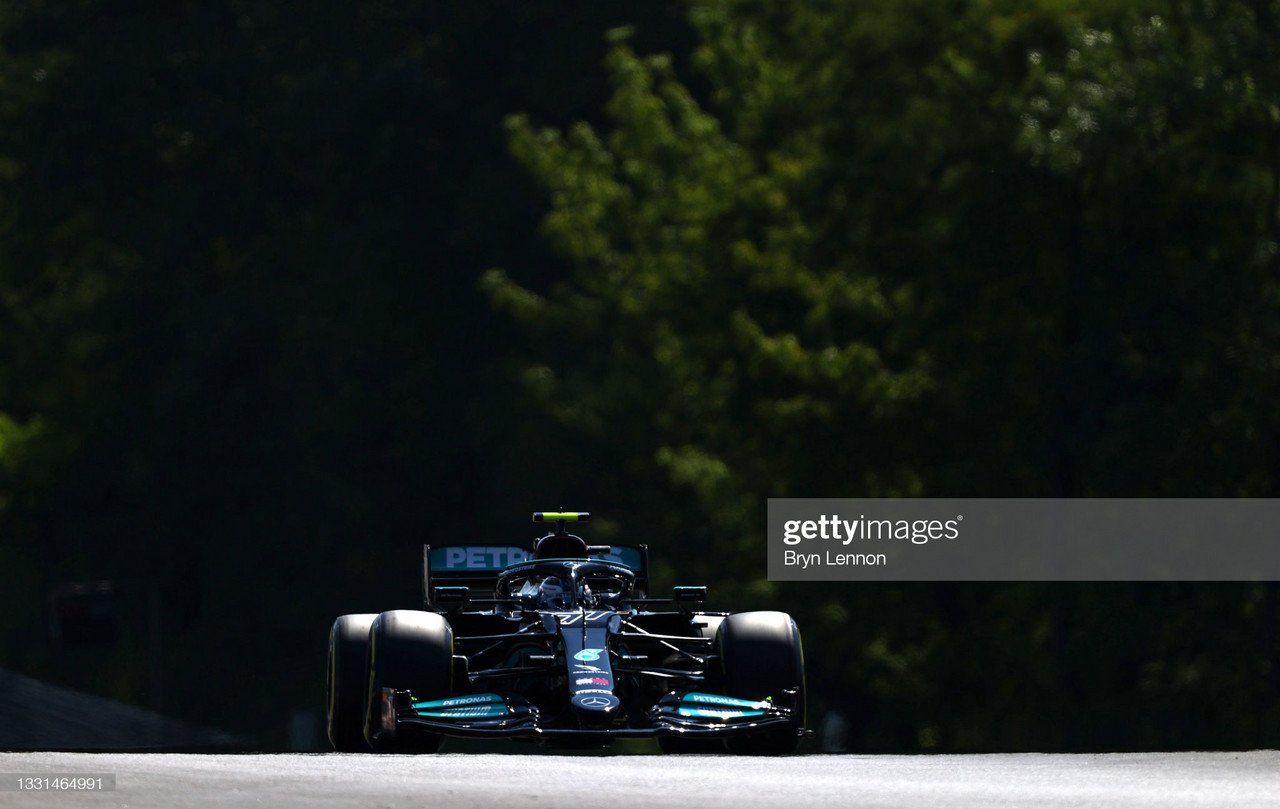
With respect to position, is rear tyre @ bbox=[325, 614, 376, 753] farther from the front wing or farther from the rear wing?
the rear wing

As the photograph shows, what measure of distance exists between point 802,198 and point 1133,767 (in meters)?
23.8

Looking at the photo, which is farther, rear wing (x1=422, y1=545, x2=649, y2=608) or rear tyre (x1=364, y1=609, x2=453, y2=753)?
rear wing (x1=422, y1=545, x2=649, y2=608)

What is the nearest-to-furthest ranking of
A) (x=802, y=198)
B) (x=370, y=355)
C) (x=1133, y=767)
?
(x=1133, y=767) < (x=802, y=198) < (x=370, y=355)

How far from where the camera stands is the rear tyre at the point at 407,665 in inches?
672

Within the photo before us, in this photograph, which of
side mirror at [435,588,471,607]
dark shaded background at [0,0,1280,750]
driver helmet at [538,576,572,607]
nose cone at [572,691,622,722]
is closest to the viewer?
nose cone at [572,691,622,722]

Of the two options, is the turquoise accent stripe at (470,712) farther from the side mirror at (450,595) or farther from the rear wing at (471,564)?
the rear wing at (471,564)

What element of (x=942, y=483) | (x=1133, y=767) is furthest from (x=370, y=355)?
(x=1133, y=767)

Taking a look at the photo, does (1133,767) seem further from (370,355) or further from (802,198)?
(370,355)

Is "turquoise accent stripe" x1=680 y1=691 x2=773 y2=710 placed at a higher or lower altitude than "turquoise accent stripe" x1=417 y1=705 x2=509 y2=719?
higher

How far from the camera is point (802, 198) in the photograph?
38.9 m

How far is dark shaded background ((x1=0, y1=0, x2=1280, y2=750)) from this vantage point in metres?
34.4

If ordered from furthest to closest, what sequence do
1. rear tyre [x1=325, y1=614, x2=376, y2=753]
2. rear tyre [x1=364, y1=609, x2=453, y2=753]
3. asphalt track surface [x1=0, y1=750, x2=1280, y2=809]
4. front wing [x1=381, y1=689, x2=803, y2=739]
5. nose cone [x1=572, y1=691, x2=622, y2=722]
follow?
rear tyre [x1=325, y1=614, x2=376, y2=753], rear tyre [x1=364, y1=609, x2=453, y2=753], nose cone [x1=572, y1=691, x2=622, y2=722], front wing [x1=381, y1=689, x2=803, y2=739], asphalt track surface [x1=0, y1=750, x2=1280, y2=809]

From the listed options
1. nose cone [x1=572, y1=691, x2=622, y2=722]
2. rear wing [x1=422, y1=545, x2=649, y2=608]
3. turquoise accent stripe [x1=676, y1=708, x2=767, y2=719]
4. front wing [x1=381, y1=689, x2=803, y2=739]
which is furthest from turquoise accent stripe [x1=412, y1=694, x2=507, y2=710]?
rear wing [x1=422, y1=545, x2=649, y2=608]

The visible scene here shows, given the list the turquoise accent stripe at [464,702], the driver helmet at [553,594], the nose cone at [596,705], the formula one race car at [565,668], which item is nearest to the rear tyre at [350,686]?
the formula one race car at [565,668]
